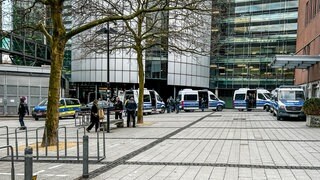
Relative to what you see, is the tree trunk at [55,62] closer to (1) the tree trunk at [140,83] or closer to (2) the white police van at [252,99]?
(1) the tree trunk at [140,83]

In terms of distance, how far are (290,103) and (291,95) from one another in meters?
1.34

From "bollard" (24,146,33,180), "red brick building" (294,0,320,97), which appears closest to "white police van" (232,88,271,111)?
"red brick building" (294,0,320,97)

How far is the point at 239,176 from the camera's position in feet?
25.8

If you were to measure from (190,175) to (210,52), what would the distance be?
590 inches

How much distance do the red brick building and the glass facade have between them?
20.8m

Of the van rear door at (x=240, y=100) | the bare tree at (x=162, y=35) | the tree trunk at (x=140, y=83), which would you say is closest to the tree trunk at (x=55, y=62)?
the bare tree at (x=162, y=35)

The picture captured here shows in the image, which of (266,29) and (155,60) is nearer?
(155,60)

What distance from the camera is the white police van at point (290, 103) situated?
975 inches

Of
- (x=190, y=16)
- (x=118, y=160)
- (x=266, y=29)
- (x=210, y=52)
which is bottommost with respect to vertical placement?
(x=118, y=160)

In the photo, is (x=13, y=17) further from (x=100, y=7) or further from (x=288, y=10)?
(x=288, y=10)

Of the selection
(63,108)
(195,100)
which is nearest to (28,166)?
(63,108)

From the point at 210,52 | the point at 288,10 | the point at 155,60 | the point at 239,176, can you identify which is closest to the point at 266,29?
the point at 288,10

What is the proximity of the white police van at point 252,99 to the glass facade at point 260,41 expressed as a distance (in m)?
20.3

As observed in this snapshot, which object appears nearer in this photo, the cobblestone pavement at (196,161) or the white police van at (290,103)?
the cobblestone pavement at (196,161)
